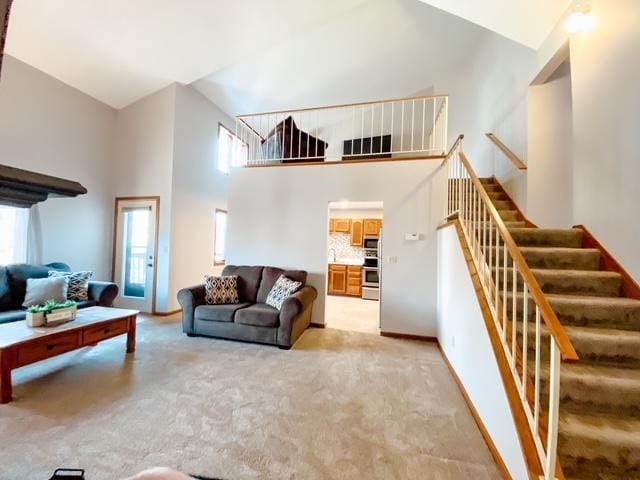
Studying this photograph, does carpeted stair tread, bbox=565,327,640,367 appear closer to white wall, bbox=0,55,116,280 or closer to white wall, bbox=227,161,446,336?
white wall, bbox=227,161,446,336

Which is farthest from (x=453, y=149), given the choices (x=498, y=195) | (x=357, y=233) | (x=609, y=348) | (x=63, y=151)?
Result: (x=63, y=151)

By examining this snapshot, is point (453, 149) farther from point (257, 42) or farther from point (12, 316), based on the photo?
point (12, 316)

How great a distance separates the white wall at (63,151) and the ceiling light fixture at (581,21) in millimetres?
6405

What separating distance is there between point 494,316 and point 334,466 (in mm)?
1456

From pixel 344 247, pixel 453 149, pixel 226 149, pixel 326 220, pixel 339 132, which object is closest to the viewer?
pixel 453 149

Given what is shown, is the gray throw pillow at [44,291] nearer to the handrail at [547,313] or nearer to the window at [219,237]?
the window at [219,237]

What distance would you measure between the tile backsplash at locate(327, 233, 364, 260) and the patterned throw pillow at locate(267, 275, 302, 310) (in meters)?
3.78

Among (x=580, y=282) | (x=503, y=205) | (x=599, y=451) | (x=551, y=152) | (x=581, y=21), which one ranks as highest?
(x=581, y=21)

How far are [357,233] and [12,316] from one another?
6.16 meters

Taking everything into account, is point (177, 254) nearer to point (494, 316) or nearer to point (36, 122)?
point (36, 122)

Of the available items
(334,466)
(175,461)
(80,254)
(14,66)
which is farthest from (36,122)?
(334,466)

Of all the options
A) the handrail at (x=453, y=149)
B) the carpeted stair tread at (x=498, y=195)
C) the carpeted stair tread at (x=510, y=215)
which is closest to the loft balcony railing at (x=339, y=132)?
the handrail at (x=453, y=149)

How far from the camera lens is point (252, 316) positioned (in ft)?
12.2

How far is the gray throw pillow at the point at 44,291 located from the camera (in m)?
3.51
